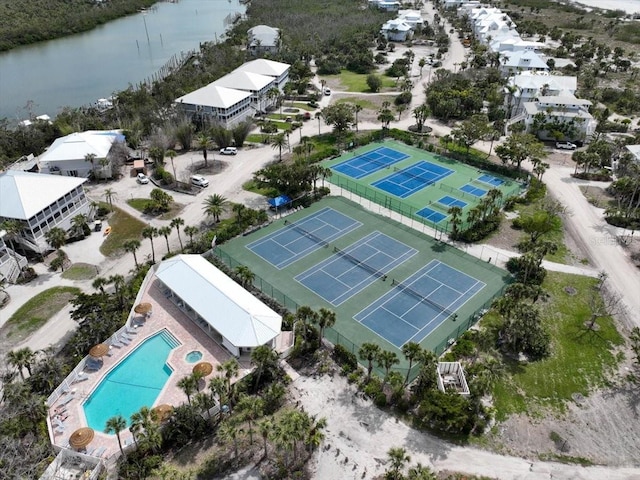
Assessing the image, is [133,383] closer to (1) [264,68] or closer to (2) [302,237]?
(2) [302,237]

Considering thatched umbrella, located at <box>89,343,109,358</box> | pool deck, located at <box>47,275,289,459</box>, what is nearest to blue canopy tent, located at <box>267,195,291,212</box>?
pool deck, located at <box>47,275,289,459</box>

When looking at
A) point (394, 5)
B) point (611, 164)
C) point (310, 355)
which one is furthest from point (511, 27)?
point (310, 355)

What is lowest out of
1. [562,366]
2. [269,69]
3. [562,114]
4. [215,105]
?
[562,366]

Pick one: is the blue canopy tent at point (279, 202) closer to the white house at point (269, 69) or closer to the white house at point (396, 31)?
the white house at point (269, 69)

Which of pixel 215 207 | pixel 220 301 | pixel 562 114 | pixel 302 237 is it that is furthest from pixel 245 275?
pixel 562 114

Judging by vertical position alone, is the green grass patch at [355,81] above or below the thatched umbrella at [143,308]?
above

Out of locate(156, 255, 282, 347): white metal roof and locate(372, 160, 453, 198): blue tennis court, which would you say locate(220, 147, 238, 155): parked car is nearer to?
locate(372, 160, 453, 198): blue tennis court

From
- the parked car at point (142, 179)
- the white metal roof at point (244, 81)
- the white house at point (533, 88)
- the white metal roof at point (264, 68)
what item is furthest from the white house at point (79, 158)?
the white house at point (533, 88)
